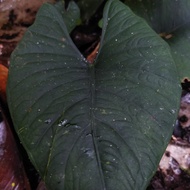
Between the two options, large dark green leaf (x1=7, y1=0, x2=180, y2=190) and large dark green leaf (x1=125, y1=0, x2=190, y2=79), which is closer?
large dark green leaf (x1=7, y1=0, x2=180, y2=190)

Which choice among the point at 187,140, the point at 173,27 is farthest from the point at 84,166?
the point at 173,27

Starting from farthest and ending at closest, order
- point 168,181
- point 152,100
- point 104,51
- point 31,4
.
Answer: point 31,4, point 168,181, point 104,51, point 152,100

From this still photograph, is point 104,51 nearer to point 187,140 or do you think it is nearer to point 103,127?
point 103,127

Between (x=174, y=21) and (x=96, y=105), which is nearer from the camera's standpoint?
(x=96, y=105)

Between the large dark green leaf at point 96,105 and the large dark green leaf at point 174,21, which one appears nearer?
the large dark green leaf at point 96,105
